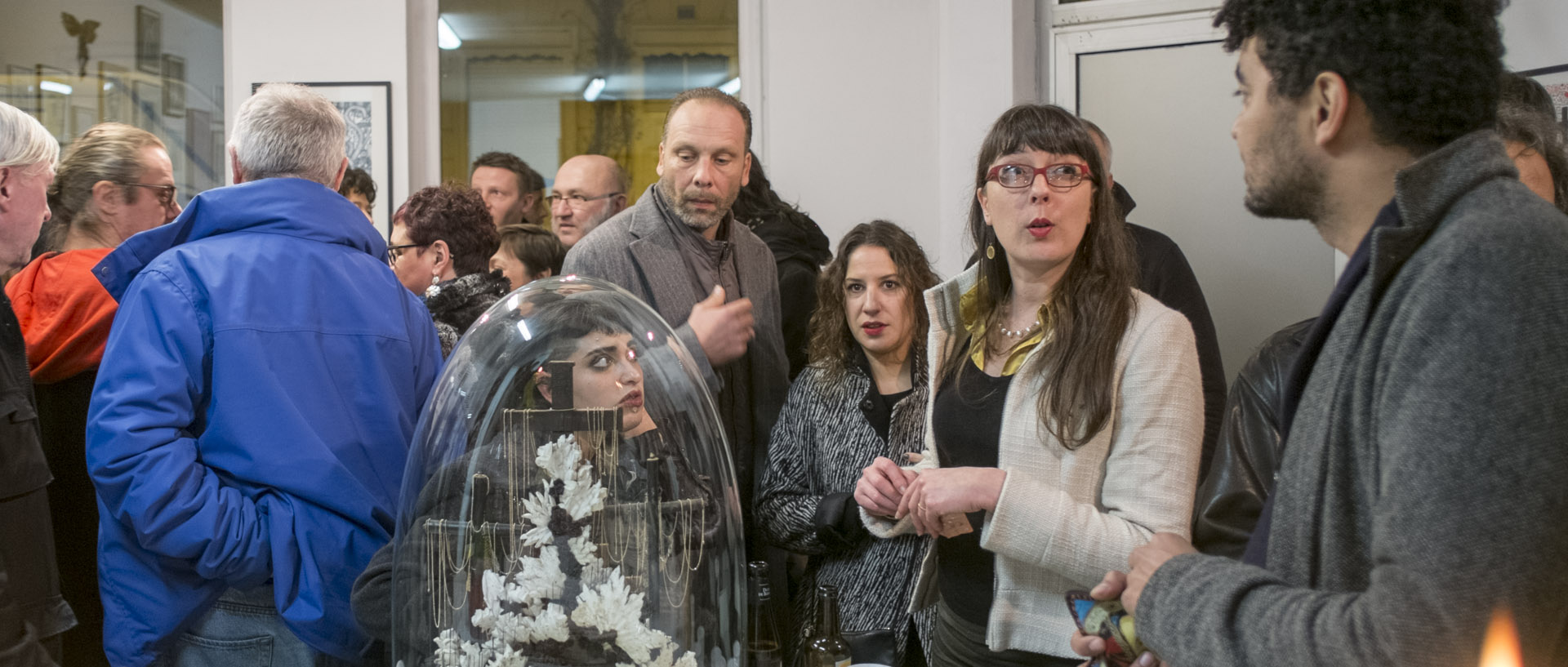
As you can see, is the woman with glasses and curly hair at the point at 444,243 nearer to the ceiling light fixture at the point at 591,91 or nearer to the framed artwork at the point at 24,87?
the ceiling light fixture at the point at 591,91

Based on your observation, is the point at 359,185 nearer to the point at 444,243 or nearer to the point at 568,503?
the point at 444,243

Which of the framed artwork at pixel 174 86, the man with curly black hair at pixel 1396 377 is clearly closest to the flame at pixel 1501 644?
the man with curly black hair at pixel 1396 377

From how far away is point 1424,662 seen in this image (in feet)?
2.28

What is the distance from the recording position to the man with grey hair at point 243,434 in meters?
1.42

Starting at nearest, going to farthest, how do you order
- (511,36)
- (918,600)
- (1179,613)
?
(1179,613) < (918,600) < (511,36)

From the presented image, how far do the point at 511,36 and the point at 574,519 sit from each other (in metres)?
3.75

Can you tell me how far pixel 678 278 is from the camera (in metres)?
2.26

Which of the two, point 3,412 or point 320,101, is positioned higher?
point 320,101

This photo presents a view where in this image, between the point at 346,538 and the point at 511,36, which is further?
the point at 511,36

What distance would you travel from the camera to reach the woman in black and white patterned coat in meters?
2.17

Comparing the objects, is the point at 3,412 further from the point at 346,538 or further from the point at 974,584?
the point at 974,584

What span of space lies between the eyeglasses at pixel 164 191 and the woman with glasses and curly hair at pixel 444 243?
1.98 feet

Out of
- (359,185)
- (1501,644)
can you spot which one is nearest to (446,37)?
(359,185)

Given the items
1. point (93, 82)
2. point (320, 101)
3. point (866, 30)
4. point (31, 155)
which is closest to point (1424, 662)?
point (320, 101)
